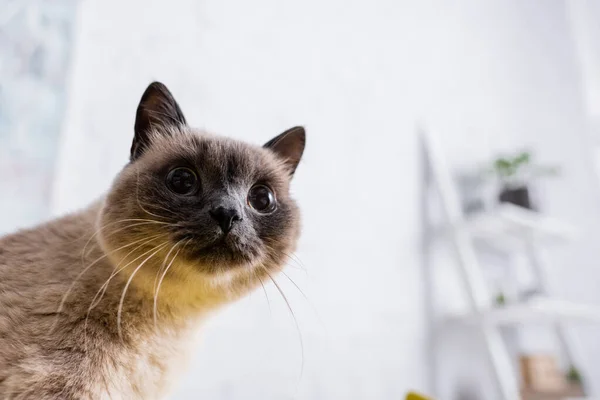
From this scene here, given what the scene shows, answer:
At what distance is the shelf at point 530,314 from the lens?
2.04 metres

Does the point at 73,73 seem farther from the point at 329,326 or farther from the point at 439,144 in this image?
the point at 439,144

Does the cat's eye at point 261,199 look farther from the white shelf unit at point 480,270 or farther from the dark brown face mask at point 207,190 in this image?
the white shelf unit at point 480,270

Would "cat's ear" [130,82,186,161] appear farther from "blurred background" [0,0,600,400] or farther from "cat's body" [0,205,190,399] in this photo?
"blurred background" [0,0,600,400]

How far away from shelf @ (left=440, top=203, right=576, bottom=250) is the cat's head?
1516 millimetres

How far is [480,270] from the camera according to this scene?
259cm

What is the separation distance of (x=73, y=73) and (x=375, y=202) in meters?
1.34

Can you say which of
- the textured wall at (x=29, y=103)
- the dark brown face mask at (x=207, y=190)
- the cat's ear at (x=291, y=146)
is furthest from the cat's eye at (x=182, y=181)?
the textured wall at (x=29, y=103)

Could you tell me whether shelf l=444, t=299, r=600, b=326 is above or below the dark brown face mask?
below

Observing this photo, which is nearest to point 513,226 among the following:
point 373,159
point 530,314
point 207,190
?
point 530,314

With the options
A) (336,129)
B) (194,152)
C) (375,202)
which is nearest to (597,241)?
(375,202)

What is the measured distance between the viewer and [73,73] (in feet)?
4.35

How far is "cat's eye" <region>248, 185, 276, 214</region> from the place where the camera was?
86 centimetres

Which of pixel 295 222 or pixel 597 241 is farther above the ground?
pixel 295 222

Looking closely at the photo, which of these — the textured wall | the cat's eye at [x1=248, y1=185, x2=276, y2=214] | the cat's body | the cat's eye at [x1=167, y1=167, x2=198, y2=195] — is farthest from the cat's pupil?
the textured wall
